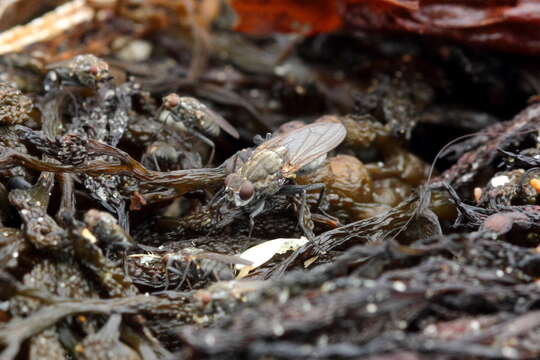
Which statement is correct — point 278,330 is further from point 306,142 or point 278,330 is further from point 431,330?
point 306,142

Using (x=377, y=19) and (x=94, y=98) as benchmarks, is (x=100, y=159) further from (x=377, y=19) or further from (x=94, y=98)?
(x=377, y=19)

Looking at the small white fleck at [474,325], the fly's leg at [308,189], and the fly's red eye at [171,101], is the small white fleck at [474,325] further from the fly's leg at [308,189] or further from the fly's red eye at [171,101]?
the fly's red eye at [171,101]

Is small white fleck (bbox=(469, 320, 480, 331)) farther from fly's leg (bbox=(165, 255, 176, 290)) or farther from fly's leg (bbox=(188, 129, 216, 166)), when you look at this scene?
fly's leg (bbox=(188, 129, 216, 166))

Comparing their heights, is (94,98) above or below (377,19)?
below

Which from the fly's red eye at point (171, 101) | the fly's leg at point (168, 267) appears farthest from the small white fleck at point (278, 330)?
the fly's red eye at point (171, 101)

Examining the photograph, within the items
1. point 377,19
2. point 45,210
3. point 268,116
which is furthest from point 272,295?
point 377,19
